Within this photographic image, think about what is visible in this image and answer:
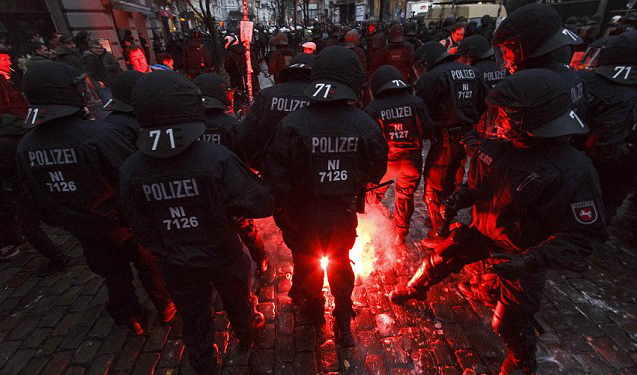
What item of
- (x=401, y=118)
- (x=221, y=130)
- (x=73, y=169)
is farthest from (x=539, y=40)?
(x=73, y=169)

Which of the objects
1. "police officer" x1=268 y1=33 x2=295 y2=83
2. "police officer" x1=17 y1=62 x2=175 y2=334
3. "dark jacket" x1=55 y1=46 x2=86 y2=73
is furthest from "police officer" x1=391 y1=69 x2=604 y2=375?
"dark jacket" x1=55 y1=46 x2=86 y2=73

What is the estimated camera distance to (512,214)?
2260 millimetres

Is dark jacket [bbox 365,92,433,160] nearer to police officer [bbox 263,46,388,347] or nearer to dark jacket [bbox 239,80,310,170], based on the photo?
dark jacket [bbox 239,80,310,170]

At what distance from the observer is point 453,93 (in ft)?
13.7

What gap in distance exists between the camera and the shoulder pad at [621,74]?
3234mm

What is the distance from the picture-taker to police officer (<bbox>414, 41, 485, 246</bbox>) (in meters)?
4.19

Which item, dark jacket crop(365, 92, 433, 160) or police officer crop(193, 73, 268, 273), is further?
dark jacket crop(365, 92, 433, 160)

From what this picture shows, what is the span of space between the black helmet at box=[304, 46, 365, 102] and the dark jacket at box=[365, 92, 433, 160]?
1.20 metres

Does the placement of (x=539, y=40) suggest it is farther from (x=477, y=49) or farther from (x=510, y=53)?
(x=477, y=49)

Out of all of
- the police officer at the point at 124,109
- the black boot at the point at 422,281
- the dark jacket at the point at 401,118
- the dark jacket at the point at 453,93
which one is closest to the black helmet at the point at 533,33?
the dark jacket at the point at 453,93

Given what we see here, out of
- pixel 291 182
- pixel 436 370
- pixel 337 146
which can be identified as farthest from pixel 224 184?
pixel 436 370

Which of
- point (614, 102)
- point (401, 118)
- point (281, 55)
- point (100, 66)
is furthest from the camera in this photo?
point (281, 55)

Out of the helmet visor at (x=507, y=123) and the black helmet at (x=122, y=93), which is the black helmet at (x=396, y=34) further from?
the black helmet at (x=122, y=93)

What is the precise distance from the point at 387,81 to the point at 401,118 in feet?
1.69
